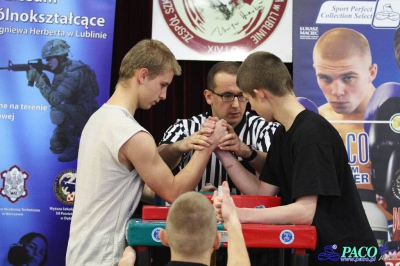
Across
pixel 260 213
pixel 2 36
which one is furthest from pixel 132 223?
pixel 2 36

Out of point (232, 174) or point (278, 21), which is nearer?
point (232, 174)

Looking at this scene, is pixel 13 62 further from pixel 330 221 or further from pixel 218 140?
pixel 330 221

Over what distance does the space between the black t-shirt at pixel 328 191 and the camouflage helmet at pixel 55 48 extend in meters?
2.13

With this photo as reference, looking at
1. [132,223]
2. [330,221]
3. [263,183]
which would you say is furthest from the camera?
[263,183]

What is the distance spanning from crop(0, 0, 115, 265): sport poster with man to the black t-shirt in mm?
1980

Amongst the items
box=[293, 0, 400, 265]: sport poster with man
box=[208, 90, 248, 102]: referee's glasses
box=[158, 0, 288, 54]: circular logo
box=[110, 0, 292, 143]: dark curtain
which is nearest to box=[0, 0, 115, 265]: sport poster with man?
box=[110, 0, 292, 143]: dark curtain

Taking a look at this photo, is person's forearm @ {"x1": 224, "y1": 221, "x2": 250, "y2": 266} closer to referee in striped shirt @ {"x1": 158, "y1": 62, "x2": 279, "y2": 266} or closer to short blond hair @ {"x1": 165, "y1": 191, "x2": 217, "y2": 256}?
short blond hair @ {"x1": 165, "y1": 191, "x2": 217, "y2": 256}

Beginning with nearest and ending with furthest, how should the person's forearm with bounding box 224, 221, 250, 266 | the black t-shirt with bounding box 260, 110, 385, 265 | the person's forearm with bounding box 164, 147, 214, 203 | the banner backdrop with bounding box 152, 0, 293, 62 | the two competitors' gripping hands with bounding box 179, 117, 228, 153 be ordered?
the person's forearm with bounding box 224, 221, 250, 266
the black t-shirt with bounding box 260, 110, 385, 265
the person's forearm with bounding box 164, 147, 214, 203
the two competitors' gripping hands with bounding box 179, 117, 228, 153
the banner backdrop with bounding box 152, 0, 293, 62

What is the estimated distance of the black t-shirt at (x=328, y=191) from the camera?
215 centimetres

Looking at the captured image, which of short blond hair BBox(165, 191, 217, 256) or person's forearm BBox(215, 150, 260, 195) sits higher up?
person's forearm BBox(215, 150, 260, 195)

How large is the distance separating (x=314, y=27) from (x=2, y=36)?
7.16 ft

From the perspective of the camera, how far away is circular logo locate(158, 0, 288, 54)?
4.02 m

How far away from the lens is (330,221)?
222 centimetres

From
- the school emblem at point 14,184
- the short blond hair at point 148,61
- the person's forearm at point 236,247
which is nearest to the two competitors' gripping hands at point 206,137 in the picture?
the short blond hair at point 148,61
